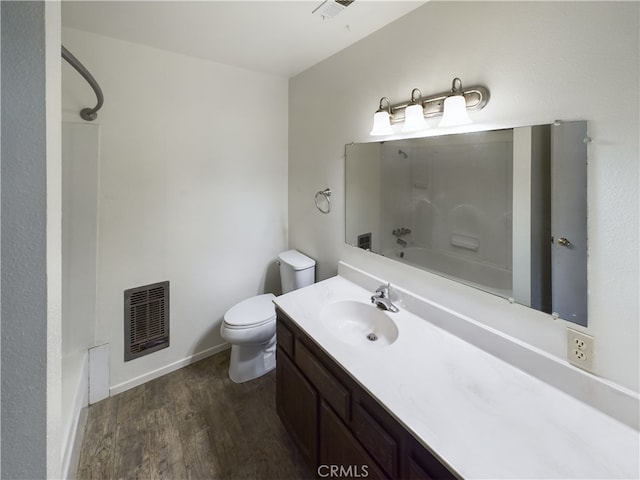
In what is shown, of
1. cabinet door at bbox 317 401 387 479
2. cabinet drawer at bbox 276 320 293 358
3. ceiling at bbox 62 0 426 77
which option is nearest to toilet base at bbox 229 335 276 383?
cabinet drawer at bbox 276 320 293 358

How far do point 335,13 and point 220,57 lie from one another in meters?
1.00

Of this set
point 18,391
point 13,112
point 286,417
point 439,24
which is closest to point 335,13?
point 439,24

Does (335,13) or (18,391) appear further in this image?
(335,13)

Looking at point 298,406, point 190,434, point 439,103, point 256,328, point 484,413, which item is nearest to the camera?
point 484,413

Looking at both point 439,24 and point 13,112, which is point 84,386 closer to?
point 13,112

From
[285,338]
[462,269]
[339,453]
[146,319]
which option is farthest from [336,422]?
[146,319]

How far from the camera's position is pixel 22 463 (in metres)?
0.50

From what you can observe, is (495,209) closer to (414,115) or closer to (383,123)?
(414,115)

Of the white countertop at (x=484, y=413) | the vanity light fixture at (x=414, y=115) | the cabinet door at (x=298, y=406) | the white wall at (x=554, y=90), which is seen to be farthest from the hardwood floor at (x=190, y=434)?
the vanity light fixture at (x=414, y=115)

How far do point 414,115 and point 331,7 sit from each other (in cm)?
70

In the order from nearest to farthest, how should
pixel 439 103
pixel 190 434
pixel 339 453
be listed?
pixel 339 453 < pixel 439 103 < pixel 190 434

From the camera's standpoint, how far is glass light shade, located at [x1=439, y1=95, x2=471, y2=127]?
1188 mm

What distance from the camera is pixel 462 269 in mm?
1308

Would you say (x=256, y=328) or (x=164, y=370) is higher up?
(x=256, y=328)
